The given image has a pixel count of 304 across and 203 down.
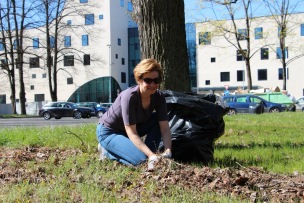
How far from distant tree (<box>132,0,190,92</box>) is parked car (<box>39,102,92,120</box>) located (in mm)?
27466

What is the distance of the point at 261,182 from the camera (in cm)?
373

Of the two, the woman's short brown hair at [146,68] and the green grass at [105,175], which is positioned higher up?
the woman's short brown hair at [146,68]

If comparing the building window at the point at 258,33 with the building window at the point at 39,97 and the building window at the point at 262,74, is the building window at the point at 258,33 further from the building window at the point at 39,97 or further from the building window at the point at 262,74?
the building window at the point at 39,97

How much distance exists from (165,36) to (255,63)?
5118 centimetres

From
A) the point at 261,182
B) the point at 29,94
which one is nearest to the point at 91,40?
the point at 29,94

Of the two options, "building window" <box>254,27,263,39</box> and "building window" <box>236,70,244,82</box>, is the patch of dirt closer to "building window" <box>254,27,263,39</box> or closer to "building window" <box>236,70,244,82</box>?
"building window" <box>254,27,263,39</box>

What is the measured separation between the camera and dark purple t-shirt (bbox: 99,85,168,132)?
474cm

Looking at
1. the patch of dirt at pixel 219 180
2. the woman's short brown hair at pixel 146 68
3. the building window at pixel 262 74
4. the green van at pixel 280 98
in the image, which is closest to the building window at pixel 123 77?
the building window at pixel 262 74

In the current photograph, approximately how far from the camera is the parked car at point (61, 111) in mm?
33562

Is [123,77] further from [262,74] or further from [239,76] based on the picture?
[262,74]

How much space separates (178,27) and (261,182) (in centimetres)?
401

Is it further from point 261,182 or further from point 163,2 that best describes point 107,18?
point 261,182

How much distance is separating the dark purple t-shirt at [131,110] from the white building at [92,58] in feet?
181

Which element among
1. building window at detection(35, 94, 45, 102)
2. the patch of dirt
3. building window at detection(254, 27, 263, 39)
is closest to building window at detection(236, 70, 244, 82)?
building window at detection(254, 27, 263, 39)
